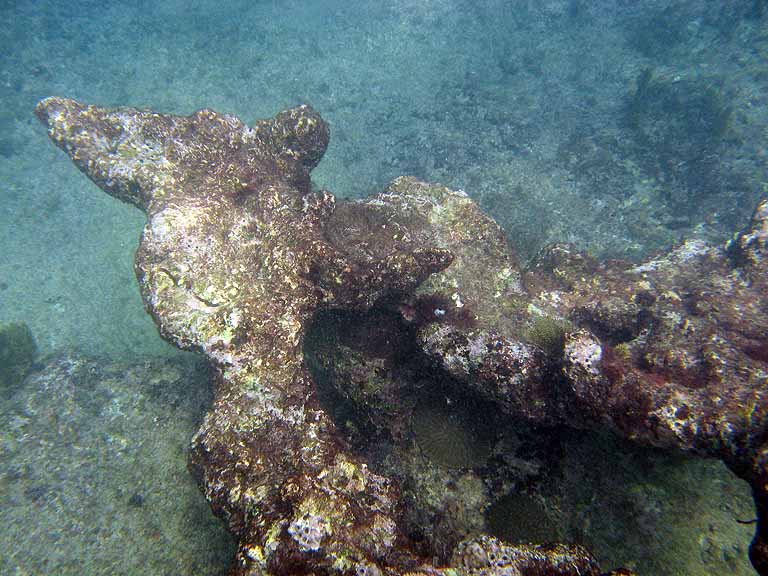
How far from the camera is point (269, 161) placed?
5676mm

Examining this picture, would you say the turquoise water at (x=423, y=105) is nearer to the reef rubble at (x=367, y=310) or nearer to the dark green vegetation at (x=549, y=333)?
the reef rubble at (x=367, y=310)

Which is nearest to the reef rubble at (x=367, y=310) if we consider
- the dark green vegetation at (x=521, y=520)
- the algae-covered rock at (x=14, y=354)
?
the dark green vegetation at (x=521, y=520)

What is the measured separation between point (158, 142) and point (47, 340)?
17.5 ft

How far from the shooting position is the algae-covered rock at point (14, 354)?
6.79 meters

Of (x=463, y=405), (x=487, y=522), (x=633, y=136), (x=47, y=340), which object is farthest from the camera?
(x=633, y=136)

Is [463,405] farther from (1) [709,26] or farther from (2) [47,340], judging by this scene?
(1) [709,26]

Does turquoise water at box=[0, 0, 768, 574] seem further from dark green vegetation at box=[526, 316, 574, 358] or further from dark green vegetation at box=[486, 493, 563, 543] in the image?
dark green vegetation at box=[486, 493, 563, 543]

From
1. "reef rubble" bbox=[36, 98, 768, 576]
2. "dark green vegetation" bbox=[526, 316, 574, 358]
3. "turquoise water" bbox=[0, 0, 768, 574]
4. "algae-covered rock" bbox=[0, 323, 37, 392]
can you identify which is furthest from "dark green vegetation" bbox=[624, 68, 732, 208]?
"algae-covered rock" bbox=[0, 323, 37, 392]

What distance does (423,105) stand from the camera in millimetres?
10812

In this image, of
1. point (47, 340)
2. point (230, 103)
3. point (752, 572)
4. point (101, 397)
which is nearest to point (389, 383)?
point (752, 572)

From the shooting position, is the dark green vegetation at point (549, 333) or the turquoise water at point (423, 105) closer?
the dark green vegetation at point (549, 333)

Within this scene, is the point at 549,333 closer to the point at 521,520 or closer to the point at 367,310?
the point at 521,520

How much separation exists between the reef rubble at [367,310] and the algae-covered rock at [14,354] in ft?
13.2

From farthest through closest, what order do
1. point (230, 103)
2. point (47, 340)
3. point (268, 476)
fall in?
1. point (230, 103)
2. point (47, 340)
3. point (268, 476)
